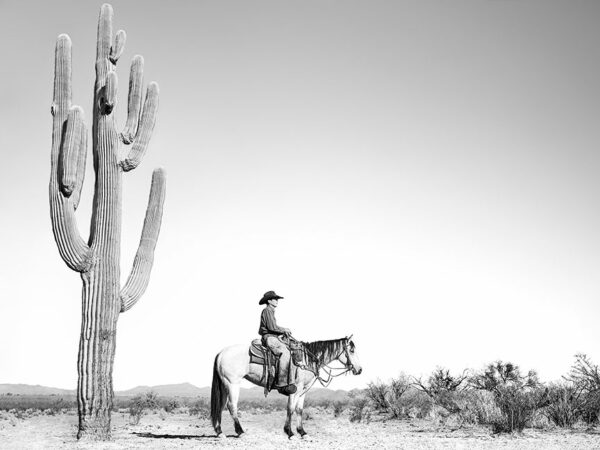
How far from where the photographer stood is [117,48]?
13562mm

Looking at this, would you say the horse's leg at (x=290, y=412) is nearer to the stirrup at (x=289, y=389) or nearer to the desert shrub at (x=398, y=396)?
the stirrup at (x=289, y=389)

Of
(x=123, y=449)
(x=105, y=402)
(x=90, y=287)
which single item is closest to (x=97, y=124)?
(x=90, y=287)

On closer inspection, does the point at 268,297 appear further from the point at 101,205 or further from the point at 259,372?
the point at 101,205

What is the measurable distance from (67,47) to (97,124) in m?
1.79

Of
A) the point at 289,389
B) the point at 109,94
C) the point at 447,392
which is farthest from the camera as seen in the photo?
the point at 447,392

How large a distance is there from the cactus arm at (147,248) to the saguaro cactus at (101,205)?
2 cm

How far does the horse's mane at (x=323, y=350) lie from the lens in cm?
1234

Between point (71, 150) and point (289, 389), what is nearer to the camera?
point (71, 150)

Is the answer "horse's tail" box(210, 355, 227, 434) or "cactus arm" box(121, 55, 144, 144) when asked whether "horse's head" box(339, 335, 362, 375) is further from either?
"cactus arm" box(121, 55, 144, 144)

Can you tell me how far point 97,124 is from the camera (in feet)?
41.7

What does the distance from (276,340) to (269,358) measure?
40 centimetres

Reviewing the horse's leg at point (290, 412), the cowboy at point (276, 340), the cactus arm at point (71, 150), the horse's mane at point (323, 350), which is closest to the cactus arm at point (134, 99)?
the cactus arm at point (71, 150)

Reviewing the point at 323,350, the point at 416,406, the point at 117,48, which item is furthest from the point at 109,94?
the point at 416,406

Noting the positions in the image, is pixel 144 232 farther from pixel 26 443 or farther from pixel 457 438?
Result: pixel 457 438
